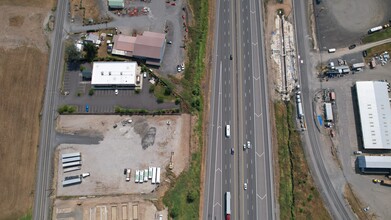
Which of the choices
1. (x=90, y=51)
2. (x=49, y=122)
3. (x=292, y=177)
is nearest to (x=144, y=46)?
(x=90, y=51)

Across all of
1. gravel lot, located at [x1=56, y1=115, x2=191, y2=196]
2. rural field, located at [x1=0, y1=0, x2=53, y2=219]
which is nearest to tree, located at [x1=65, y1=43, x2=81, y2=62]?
rural field, located at [x1=0, y1=0, x2=53, y2=219]

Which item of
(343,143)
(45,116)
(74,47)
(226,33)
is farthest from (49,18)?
(343,143)

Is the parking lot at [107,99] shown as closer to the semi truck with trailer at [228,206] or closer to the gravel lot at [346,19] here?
the semi truck with trailer at [228,206]

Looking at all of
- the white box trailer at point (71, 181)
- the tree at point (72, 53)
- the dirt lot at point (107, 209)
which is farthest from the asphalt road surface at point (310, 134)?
the tree at point (72, 53)

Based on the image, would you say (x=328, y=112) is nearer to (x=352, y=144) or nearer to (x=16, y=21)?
(x=352, y=144)

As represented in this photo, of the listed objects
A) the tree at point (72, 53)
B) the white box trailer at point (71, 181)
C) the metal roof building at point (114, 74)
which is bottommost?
the white box trailer at point (71, 181)

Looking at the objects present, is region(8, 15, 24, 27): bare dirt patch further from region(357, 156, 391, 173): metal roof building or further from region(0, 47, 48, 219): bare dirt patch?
region(357, 156, 391, 173): metal roof building
